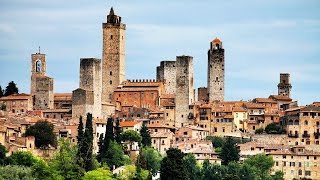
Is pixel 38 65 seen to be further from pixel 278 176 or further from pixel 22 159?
pixel 22 159

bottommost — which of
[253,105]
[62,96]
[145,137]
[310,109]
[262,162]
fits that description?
[262,162]

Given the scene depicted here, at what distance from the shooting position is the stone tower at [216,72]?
109 meters

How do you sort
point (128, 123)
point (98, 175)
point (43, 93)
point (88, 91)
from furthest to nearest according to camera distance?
point (43, 93) → point (88, 91) → point (128, 123) → point (98, 175)

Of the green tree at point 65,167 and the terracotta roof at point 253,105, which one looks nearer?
the green tree at point 65,167

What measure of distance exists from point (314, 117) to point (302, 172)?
620 centimetres

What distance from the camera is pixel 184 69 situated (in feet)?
352

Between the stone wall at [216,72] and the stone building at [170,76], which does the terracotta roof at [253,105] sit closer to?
the stone wall at [216,72]

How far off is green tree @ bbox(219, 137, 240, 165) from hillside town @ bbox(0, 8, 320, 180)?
61cm

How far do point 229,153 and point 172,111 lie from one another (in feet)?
36.0

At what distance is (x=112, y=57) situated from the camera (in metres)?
109

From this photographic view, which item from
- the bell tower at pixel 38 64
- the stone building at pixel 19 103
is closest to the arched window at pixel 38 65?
the bell tower at pixel 38 64

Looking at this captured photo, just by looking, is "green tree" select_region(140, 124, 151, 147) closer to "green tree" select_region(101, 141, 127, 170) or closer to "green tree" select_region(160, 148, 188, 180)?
"green tree" select_region(101, 141, 127, 170)

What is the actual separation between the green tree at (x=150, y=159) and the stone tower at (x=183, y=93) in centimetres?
1250

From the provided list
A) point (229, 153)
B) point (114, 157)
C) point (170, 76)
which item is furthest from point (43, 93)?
point (114, 157)
